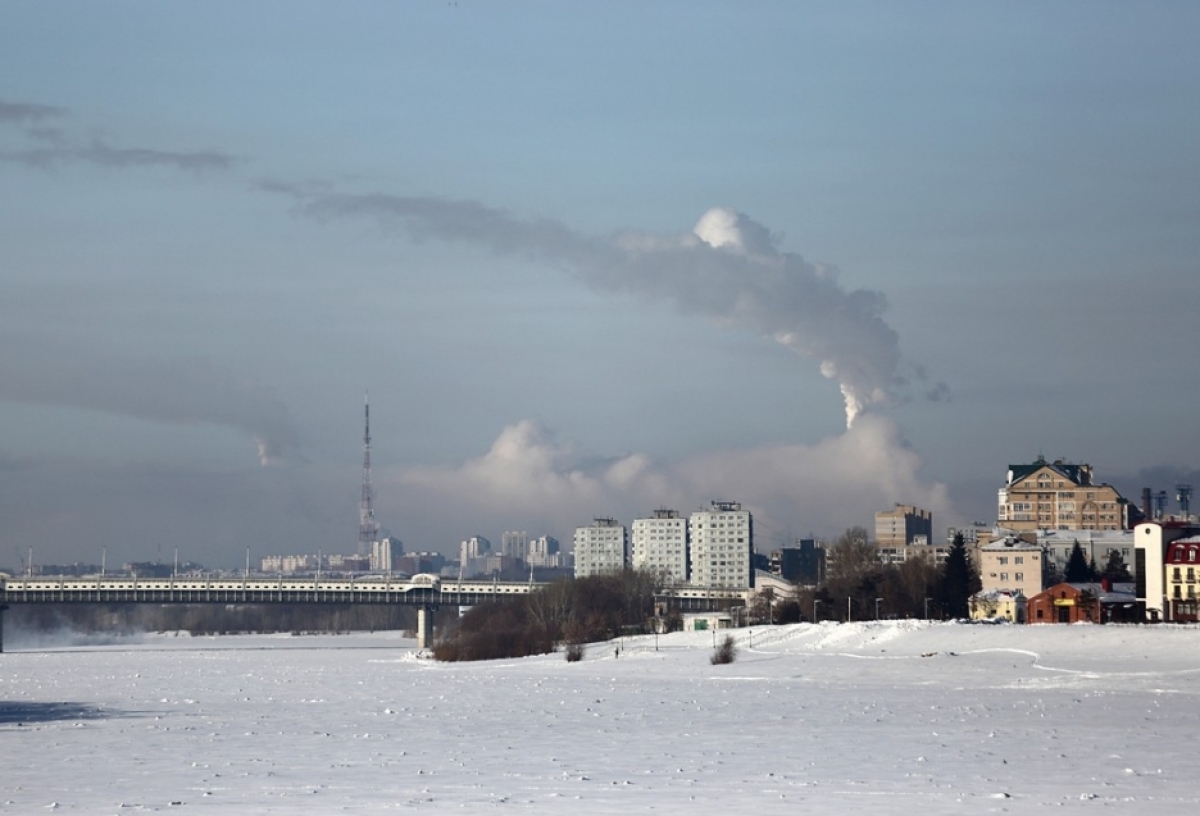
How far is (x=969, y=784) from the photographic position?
146 feet

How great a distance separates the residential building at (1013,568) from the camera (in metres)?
176

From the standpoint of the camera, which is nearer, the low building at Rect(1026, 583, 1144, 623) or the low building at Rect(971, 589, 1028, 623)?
the low building at Rect(1026, 583, 1144, 623)

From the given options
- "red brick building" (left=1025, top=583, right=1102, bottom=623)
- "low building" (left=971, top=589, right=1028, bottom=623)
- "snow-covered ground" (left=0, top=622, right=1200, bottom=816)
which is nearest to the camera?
"snow-covered ground" (left=0, top=622, right=1200, bottom=816)

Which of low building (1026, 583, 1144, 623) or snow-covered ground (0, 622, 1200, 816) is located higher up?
low building (1026, 583, 1144, 623)

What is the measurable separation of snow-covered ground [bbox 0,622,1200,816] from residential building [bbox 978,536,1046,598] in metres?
65.6

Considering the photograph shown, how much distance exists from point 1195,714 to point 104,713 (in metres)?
40.9

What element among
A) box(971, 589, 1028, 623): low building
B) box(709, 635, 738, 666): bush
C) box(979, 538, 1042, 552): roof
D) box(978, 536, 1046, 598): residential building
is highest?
box(979, 538, 1042, 552): roof

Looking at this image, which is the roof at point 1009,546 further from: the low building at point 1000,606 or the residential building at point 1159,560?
the residential building at point 1159,560

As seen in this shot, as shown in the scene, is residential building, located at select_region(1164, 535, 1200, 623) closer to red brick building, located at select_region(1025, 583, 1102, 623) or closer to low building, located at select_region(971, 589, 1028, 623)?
red brick building, located at select_region(1025, 583, 1102, 623)

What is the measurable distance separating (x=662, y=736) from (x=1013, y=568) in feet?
408

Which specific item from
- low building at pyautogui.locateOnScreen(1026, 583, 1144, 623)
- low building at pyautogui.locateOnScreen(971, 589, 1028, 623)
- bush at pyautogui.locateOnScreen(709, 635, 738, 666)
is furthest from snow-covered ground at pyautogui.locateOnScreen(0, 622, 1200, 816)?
low building at pyautogui.locateOnScreen(971, 589, 1028, 623)

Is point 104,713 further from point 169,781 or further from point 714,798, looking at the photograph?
point 714,798

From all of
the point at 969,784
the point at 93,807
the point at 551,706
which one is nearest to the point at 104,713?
the point at 551,706

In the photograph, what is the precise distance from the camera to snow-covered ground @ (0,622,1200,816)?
42312 mm
